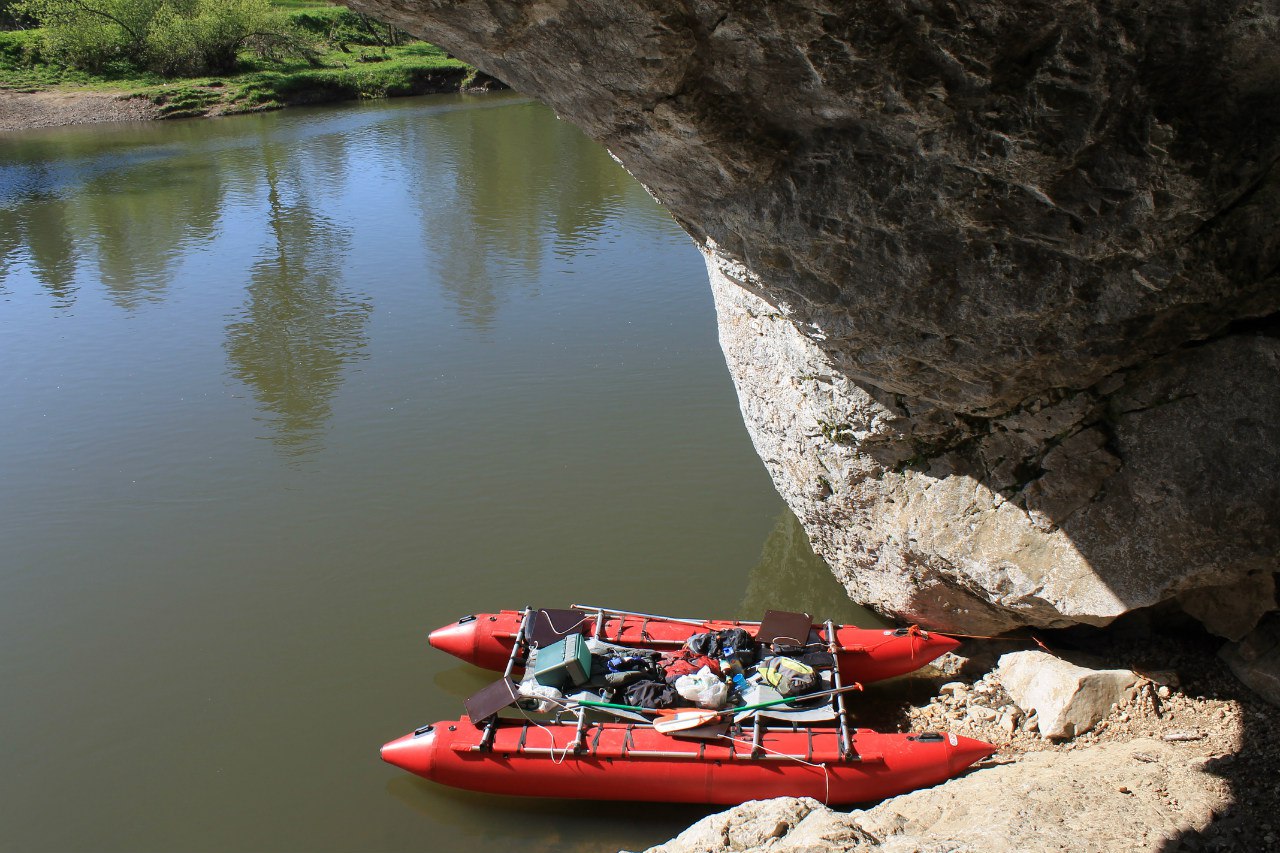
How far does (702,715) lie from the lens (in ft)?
23.0

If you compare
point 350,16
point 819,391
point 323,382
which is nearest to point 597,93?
point 819,391

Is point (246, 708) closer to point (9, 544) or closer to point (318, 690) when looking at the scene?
point (318, 690)

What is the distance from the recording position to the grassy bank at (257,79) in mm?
39875

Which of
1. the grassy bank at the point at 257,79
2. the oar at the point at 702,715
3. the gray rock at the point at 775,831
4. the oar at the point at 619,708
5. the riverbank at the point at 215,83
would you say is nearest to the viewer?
the gray rock at the point at 775,831

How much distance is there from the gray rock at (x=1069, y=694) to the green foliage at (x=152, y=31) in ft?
150

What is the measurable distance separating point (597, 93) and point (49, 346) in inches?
519

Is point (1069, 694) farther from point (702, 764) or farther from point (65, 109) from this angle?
point (65, 109)

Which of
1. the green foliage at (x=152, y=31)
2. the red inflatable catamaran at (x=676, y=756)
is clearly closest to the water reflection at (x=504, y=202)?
the red inflatable catamaran at (x=676, y=756)

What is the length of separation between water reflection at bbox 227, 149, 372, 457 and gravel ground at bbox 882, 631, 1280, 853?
7.75m

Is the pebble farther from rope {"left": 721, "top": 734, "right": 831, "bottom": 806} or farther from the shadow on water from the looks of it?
the shadow on water

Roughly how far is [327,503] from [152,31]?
4155 cm

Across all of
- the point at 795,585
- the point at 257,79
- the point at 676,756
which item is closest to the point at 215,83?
the point at 257,79

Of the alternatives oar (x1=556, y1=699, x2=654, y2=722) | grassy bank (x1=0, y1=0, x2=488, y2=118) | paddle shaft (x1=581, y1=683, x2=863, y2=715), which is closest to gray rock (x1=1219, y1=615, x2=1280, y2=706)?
paddle shaft (x1=581, y1=683, x2=863, y2=715)

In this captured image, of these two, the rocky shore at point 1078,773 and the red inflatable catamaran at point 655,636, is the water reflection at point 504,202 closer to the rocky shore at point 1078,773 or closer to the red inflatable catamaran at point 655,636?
the red inflatable catamaran at point 655,636
